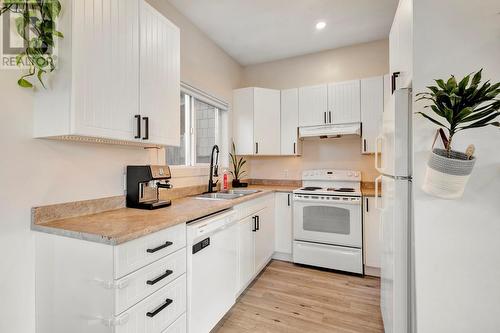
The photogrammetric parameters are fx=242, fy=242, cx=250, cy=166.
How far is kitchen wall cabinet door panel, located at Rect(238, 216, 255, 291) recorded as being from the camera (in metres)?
2.28

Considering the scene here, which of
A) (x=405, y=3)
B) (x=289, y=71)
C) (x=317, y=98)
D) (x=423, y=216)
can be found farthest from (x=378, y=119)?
(x=423, y=216)

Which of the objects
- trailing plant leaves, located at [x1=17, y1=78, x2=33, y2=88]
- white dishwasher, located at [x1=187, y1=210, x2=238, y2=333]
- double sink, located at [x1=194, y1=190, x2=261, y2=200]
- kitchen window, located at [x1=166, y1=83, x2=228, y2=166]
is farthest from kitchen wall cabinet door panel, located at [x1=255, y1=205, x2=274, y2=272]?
trailing plant leaves, located at [x1=17, y1=78, x2=33, y2=88]

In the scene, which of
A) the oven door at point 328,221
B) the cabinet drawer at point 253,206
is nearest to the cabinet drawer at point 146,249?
the cabinet drawer at point 253,206

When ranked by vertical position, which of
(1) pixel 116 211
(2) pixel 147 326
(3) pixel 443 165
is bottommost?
(2) pixel 147 326

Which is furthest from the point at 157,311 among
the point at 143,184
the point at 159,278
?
the point at 143,184

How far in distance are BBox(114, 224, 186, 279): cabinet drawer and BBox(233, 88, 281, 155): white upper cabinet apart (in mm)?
2149

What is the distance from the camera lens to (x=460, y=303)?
3.83 feet

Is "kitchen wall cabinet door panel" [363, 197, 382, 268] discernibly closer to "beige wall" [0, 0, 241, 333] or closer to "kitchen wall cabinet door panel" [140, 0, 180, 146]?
"kitchen wall cabinet door panel" [140, 0, 180, 146]

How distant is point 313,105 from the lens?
3.31 m

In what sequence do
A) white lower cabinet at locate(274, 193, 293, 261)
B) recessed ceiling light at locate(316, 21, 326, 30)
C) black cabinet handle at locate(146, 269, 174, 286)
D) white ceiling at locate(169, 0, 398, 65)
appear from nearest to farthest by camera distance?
black cabinet handle at locate(146, 269, 174, 286) < white ceiling at locate(169, 0, 398, 65) < recessed ceiling light at locate(316, 21, 326, 30) < white lower cabinet at locate(274, 193, 293, 261)

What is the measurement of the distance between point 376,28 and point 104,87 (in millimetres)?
3014

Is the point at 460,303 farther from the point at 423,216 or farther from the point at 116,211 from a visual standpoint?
the point at 116,211

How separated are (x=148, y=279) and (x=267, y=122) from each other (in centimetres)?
268

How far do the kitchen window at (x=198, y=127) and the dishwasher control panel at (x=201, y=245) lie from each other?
1090 millimetres
